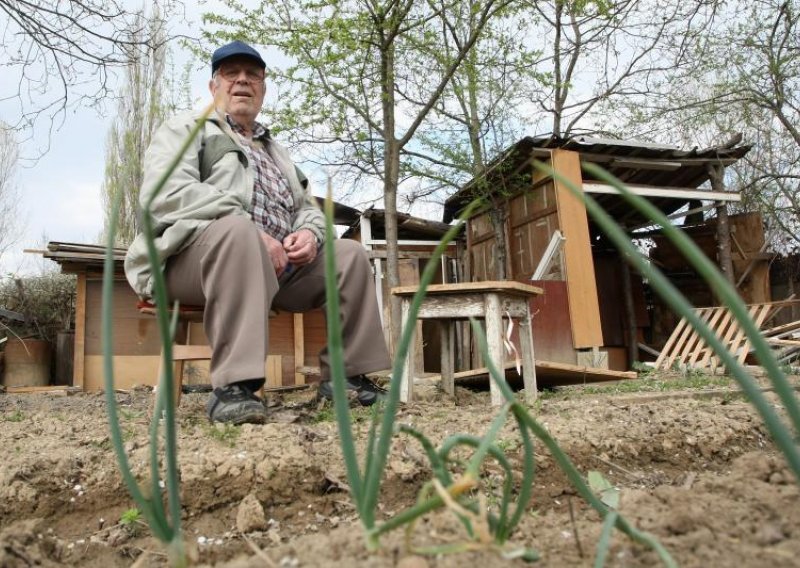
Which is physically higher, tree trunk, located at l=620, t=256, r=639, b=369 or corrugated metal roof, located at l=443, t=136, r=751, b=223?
corrugated metal roof, located at l=443, t=136, r=751, b=223

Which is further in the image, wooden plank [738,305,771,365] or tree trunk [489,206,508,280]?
tree trunk [489,206,508,280]

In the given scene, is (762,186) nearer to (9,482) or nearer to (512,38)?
(512,38)

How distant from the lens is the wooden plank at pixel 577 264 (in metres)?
7.25

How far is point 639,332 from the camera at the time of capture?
1080cm

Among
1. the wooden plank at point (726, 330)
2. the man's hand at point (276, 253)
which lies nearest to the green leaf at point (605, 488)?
the man's hand at point (276, 253)

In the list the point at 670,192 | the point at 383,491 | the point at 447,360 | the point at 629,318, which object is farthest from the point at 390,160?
the point at 383,491

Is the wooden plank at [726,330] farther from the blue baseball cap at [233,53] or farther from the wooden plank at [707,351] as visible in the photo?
the blue baseball cap at [233,53]

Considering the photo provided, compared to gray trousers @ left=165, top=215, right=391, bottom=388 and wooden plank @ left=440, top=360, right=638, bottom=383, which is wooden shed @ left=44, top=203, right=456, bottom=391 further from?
gray trousers @ left=165, top=215, right=391, bottom=388

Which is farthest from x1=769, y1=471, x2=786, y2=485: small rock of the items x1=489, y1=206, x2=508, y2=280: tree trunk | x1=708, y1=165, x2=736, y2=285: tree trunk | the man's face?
x1=708, y1=165, x2=736, y2=285: tree trunk

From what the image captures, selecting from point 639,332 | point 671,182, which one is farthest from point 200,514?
point 639,332

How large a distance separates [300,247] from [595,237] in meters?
8.64

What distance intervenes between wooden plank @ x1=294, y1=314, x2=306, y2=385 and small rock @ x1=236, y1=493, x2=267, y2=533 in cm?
538

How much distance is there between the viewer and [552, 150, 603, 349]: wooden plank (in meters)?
7.25

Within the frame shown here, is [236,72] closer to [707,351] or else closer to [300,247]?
[300,247]
